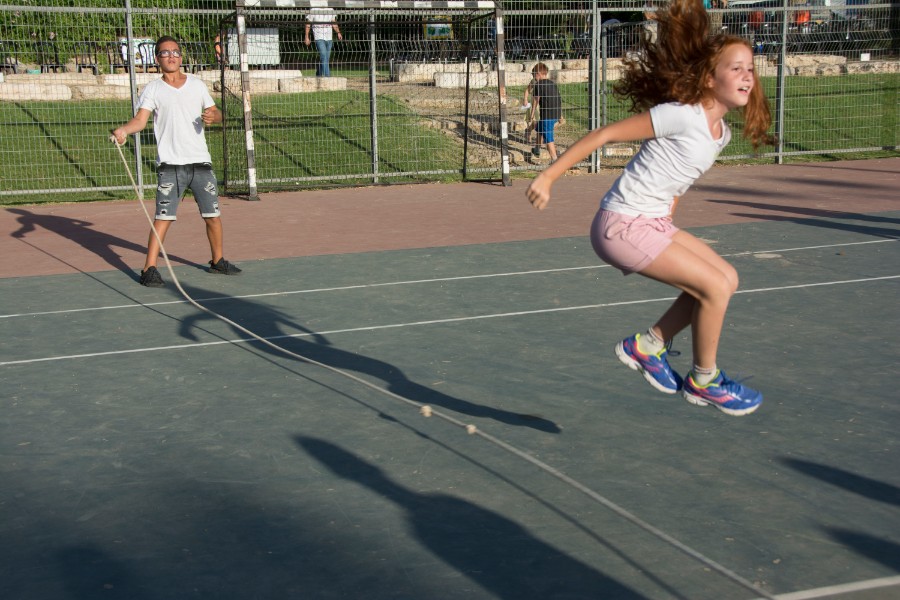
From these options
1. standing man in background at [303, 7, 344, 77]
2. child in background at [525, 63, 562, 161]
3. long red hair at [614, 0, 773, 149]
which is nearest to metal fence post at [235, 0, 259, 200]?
standing man in background at [303, 7, 344, 77]

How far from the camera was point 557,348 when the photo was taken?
7.12m

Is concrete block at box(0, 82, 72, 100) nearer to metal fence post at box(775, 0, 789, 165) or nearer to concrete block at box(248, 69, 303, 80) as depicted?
concrete block at box(248, 69, 303, 80)

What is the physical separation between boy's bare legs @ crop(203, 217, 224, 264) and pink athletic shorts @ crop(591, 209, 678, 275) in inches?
238

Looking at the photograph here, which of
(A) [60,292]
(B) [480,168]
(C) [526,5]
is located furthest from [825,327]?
(C) [526,5]

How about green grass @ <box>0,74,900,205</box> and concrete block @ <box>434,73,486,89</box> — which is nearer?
green grass @ <box>0,74,900,205</box>

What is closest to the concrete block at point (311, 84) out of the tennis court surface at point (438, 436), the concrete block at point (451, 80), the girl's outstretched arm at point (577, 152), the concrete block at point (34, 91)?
the concrete block at point (451, 80)

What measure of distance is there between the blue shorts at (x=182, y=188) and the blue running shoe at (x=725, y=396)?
6.12 m

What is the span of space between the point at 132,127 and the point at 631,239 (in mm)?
6098

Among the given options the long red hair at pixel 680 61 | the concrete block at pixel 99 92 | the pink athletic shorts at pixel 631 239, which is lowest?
the pink athletic shorts at pixel 631 239

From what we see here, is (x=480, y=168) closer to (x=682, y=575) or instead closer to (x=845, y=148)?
(x=845, y=148)

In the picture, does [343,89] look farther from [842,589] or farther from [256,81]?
[842,589]

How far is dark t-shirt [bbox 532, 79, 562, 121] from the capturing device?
18.6m

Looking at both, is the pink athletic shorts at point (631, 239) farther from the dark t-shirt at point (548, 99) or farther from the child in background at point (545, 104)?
the dark t-shirt at point (548, 99)

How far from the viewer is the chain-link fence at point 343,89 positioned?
54.4ft
